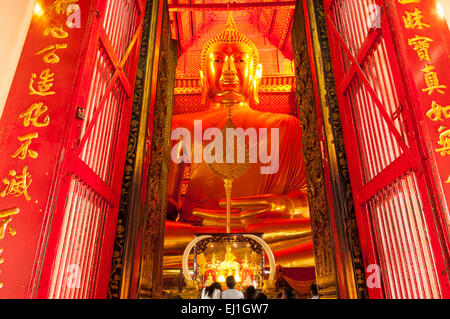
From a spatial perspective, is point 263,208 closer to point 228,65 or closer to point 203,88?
point 203,88

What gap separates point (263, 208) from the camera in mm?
5688

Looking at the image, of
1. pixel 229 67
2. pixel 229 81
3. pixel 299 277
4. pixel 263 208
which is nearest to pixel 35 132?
pixel 299 277

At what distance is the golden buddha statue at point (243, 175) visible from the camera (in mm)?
5293

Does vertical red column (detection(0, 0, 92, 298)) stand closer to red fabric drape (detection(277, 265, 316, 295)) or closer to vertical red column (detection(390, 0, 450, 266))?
vertical red column (detection(390, 0, 450, 266))

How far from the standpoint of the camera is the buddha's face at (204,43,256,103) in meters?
6.77

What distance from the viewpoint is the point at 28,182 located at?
1286 millimetres

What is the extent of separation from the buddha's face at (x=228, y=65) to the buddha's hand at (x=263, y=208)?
7.09 feet

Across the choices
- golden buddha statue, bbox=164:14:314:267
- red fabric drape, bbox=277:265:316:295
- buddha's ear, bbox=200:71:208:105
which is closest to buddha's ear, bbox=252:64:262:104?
golden buddha statue, bbox=164:14:314:267

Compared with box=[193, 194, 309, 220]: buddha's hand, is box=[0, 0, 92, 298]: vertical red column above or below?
below

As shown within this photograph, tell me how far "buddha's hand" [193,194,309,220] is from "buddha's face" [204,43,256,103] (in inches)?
85.1

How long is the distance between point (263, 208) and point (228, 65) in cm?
289

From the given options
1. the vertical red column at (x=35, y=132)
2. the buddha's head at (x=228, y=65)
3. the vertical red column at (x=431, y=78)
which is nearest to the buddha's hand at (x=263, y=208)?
the buddha's head at (x=228, y=65)

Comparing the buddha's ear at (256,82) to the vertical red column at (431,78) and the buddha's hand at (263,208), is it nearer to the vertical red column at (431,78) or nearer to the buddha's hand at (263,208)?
the buddha's hand at (263,208)
